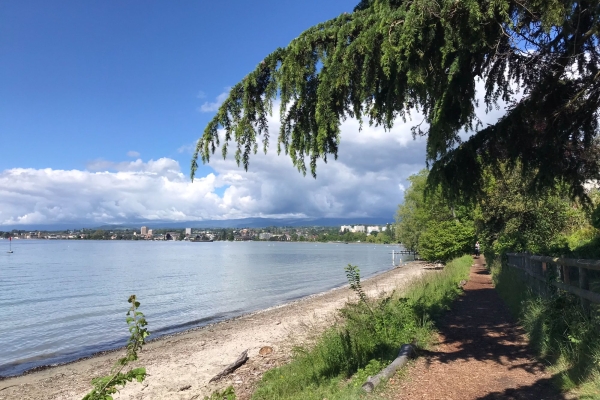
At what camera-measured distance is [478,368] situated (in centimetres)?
632

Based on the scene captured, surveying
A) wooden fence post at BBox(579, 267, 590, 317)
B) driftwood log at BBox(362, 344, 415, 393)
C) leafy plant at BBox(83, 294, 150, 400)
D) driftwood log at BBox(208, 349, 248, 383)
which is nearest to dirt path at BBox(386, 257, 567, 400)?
driftwood log at BBox(362, 344, 415, 393)

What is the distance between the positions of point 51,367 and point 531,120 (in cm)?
1449

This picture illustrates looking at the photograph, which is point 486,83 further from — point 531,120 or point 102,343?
point 102,343

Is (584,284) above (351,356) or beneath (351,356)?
above

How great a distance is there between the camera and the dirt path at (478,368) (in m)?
5.32

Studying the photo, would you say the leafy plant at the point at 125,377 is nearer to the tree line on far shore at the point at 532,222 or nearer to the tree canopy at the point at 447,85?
the tree canopy at the point at 447,85

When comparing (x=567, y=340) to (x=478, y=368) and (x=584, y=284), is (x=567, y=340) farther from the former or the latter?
(x=478, y=368)

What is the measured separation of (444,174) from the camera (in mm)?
7863

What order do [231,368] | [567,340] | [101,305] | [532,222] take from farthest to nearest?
[101,305] → [532,222] → [231,368] → [567,340]

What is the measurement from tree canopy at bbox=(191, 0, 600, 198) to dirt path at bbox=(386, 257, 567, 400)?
8.69 feet

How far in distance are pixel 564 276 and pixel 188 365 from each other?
9391 mm

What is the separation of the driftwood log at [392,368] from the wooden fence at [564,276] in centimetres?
247

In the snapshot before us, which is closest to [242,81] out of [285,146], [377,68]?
[285,146]

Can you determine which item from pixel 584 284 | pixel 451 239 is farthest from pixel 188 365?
pixel 451 239
